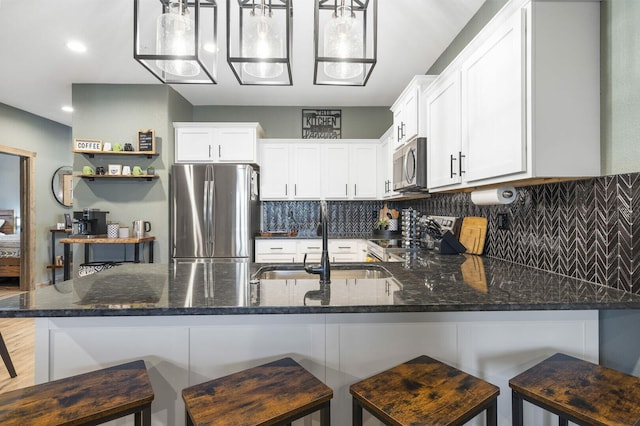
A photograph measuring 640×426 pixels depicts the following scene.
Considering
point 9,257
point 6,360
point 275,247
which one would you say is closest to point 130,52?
point 275,247

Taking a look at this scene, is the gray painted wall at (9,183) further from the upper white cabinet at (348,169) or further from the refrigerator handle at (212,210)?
the upper white cabinet at (348,169)

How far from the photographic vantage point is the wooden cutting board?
2504mm

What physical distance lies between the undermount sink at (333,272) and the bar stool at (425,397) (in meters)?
0.81

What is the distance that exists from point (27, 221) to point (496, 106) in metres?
6.33

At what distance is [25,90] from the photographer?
4.09m

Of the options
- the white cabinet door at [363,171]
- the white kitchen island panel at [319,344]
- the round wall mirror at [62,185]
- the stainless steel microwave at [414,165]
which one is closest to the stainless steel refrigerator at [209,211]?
the white cabinet door at [363,171]

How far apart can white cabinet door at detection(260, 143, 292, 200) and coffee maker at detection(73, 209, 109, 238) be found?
6.09ft

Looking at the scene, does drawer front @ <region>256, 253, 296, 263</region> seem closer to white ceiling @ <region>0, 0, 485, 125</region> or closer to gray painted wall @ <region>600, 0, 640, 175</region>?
white ceiling @ <region>0, 0, 485, 125</region>

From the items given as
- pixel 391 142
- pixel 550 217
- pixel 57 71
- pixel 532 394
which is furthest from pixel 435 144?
pixel 57 71

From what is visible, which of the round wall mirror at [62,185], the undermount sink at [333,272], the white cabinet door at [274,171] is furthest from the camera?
the round wall mirror at [62,185]

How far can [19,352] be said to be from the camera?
9.85 ft

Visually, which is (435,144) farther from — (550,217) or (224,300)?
(224,300)

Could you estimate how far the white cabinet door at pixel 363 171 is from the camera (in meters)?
4.50

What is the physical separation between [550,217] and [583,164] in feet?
1.35
